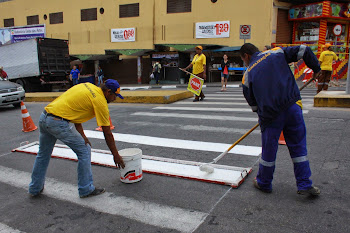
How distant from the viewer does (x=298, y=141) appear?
3.47 meters

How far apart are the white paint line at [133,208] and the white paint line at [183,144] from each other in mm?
2138

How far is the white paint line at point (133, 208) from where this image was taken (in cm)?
314

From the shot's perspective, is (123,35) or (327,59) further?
(123,35)

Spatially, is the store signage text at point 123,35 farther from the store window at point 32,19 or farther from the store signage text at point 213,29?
the store window at point 32,19

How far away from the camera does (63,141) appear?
3.62 m

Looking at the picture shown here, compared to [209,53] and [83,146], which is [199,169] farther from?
[209,53]

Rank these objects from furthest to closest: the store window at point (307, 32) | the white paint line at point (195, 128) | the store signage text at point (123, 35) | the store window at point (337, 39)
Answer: the store signage text at point (123, 35) < the store window at point (307, 32) < the store window at point (337, 39) < the white paint line at point (195, 128)

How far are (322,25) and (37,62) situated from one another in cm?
1919

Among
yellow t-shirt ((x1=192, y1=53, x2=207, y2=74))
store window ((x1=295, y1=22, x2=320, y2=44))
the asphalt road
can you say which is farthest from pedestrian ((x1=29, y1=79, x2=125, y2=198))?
store window ((x1=295, y1=22, x2=320, y2=44))

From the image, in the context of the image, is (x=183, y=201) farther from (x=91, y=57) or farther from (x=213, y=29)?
(x=91, y=57)

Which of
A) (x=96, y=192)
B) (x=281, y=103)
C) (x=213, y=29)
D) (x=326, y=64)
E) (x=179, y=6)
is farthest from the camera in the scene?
(x=179, y=6)

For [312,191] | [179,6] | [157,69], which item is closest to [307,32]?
[179,6]

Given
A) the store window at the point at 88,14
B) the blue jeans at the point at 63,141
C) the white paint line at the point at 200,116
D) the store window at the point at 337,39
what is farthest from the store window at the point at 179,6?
the blue jeans at the point at 63,141

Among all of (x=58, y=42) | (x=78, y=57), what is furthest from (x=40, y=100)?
(x=78, y=57)
